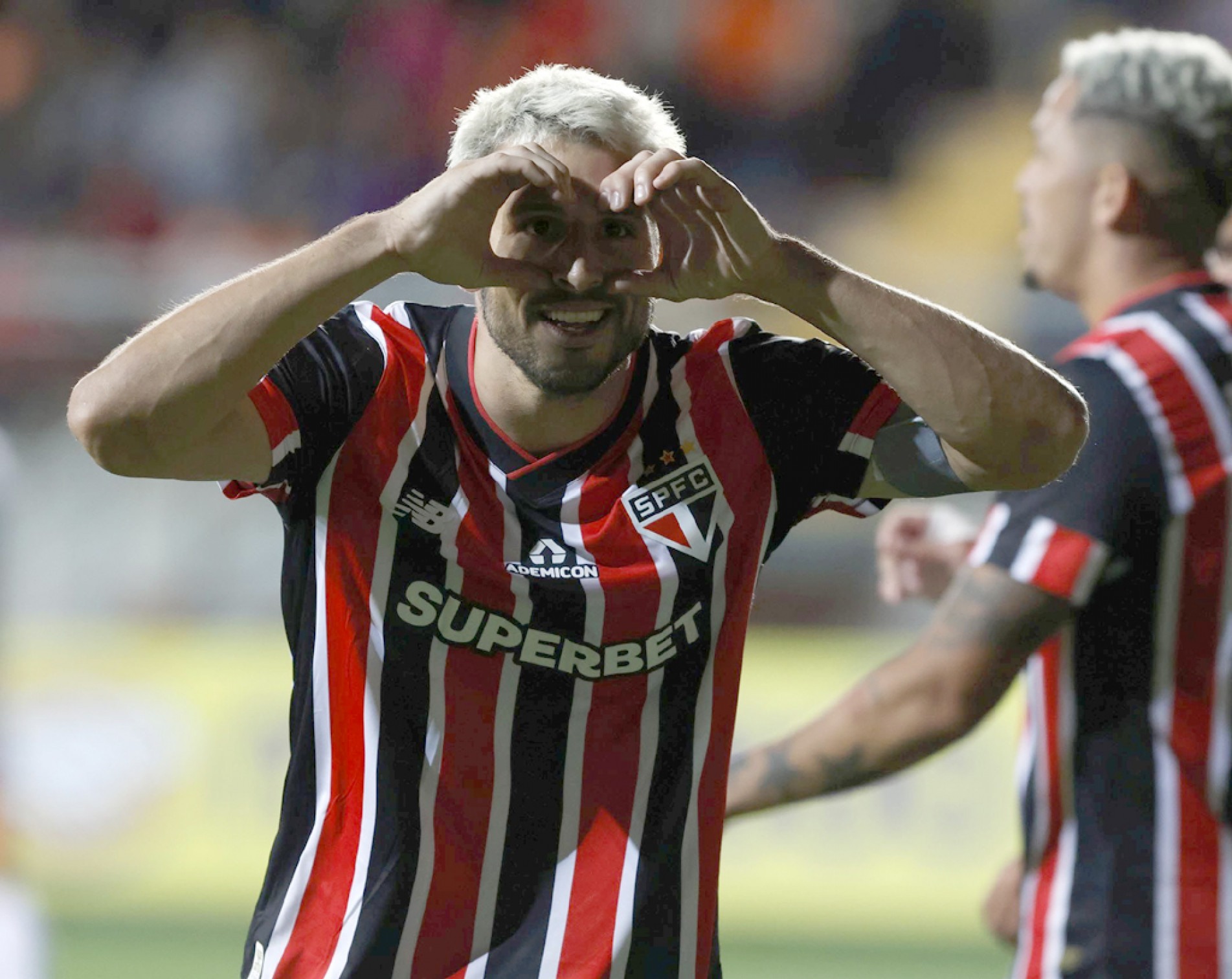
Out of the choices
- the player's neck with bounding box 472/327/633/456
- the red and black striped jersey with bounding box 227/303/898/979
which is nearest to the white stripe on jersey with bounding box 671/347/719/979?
the red and black striped jersey with bounding box 227/303/898/979

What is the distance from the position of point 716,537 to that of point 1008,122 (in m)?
7.15

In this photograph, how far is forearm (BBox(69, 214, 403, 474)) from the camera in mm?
2043

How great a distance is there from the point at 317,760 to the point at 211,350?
65cm

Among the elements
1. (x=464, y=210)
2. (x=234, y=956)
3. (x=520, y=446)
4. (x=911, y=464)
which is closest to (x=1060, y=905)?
(x=911, y=464)

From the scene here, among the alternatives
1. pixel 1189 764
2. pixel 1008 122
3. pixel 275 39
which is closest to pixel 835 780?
pixel 1189 764

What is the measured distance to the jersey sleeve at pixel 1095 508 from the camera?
2.77 metres

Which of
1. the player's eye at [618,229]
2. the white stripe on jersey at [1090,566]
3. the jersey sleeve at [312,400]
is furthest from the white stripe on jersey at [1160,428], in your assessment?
the jersey sleeve at [312,400]

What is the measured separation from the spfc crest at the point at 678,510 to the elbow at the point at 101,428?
2.30 feet

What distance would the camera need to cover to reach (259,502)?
662 centimetres

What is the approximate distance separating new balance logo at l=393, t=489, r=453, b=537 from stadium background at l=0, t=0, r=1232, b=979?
124 inches

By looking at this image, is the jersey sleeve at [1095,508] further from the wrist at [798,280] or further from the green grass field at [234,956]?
the green grass field at [234,956]

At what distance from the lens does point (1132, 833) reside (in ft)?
9.05

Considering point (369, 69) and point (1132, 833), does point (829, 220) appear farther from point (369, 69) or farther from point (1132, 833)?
point (1132, 833)

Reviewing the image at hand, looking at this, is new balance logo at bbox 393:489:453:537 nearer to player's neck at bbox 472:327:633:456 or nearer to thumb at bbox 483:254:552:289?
player's neck at bbox 472:327:633:456
